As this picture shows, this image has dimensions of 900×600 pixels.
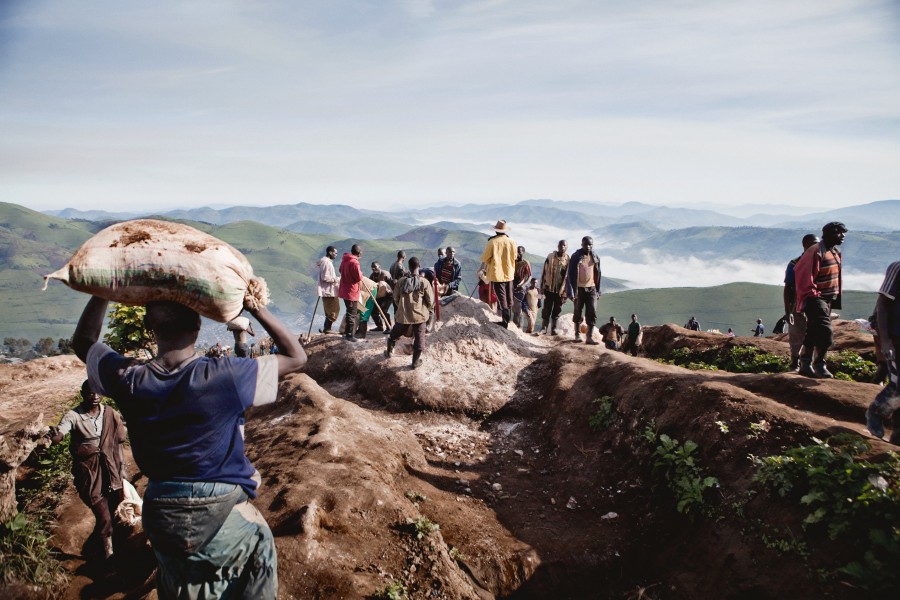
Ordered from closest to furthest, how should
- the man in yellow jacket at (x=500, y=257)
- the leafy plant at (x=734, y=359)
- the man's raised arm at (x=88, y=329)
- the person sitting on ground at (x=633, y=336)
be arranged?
the man's raised arm at (x=88, y=329)
the leafy plant at (x=734, y=359)
the man in yellow jacket at (x=500, y=257)
the person sitting on ground at (x=633, y=336)

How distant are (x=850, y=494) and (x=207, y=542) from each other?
5.44m

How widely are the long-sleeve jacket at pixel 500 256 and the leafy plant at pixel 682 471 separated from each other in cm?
696

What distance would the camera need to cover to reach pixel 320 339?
51.8 ft

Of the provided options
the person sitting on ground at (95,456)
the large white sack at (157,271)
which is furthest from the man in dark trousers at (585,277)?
the large white sack at (157,271)

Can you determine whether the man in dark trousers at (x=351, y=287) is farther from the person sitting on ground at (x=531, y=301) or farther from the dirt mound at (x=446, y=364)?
the person sitting on ground at (x=531, y=301)

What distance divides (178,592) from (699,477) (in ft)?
19.3

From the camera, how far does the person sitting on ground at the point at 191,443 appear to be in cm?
276

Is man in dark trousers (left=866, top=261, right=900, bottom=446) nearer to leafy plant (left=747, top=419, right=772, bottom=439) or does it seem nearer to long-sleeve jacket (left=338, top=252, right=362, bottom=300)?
leafy plant (left=747, top=419, right=772, bottom=439)

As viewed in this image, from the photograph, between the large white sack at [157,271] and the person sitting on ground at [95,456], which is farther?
the person sitting on ground at [95,456]

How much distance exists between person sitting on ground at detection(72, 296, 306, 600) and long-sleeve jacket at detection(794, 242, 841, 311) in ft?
27.9

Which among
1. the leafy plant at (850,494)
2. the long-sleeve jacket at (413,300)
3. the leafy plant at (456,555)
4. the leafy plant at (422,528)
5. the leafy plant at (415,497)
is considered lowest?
the leafy plant at (456,555)

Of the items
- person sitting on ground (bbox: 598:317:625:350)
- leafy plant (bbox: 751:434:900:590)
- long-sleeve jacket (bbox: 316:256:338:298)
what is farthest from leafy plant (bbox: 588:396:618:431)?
person sitting on ground (bbox: 598:317:625:350)

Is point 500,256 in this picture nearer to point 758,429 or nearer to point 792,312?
point 792,312

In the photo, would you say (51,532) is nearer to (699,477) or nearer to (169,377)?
(169,377)
